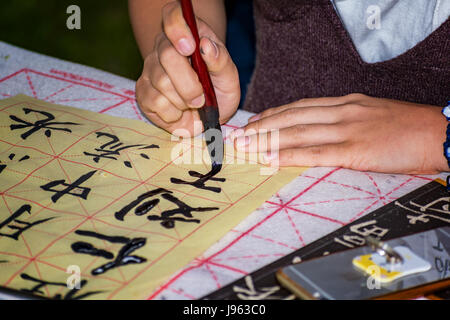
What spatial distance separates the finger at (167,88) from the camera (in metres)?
0.61

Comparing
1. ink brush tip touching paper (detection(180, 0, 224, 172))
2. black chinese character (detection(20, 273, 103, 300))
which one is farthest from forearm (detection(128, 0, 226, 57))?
black chinese character (detection(20, 273, 103, 300))

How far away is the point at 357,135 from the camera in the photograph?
58 cm

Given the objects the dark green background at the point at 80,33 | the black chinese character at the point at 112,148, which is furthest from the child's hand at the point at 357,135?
the dark green background at the point at 80,33

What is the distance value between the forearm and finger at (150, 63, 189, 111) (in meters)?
0.15

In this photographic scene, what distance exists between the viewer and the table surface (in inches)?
16.1

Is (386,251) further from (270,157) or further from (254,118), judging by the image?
(254,118)

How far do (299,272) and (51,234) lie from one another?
0.20 meters

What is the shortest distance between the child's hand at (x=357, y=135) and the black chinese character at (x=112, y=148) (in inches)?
3.9

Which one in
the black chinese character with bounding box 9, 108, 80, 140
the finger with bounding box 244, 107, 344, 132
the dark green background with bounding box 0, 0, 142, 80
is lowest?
the finger with bounding box 244, 107, 344, 132

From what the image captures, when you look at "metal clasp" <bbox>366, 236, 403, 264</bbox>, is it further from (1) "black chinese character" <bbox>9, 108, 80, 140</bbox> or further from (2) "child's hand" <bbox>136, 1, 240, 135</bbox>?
(1) "black chinese character" <bbox>9, 108, 80, 140</bbox>

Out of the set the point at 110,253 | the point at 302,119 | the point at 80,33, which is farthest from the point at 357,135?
the point at 80,33

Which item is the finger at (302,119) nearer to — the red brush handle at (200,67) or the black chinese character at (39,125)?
the red brush handle at (200,67)

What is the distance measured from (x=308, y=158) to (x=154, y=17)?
329mm
